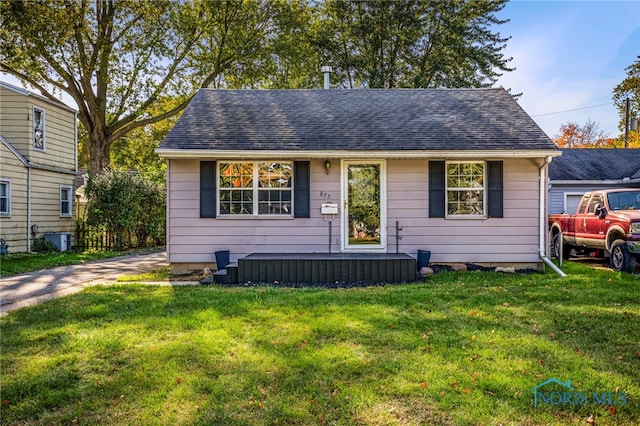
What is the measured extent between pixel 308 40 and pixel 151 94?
8.39 m

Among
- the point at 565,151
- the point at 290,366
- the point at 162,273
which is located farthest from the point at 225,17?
the point at 290,366

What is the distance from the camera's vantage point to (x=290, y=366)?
3312mm

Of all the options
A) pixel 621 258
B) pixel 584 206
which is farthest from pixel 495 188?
pixel 584 206

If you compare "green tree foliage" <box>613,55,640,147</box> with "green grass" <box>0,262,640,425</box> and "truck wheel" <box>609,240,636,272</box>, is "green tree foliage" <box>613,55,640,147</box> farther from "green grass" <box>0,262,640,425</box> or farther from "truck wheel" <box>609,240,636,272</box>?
"green grass" <box>0,262,640,425</box>

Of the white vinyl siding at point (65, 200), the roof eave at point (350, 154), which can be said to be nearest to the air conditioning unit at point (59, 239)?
the white vinyl siding at point (65, 200)

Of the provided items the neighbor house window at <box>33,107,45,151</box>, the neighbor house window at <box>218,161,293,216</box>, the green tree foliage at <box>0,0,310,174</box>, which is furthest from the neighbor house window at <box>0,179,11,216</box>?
the neighbor house window at <box>218,161,293,216</box>

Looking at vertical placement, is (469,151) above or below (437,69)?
below

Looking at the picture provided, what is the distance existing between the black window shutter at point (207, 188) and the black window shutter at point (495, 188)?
567 centimetres

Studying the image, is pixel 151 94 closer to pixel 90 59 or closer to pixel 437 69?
pixel 90 59

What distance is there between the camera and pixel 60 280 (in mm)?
7711

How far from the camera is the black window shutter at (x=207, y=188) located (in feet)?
27.1

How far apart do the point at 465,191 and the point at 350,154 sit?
101 inches

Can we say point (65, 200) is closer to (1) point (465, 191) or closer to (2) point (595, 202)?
(1) point (465, 191)

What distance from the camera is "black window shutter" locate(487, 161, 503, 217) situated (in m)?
8.29
